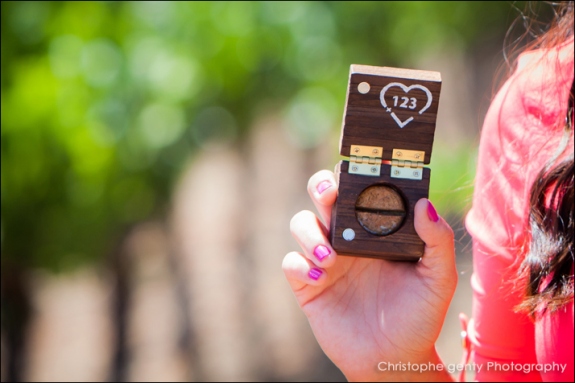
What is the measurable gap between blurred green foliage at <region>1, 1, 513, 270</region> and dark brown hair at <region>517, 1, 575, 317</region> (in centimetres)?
200

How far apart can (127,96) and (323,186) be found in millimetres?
1914

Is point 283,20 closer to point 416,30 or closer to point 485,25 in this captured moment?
point 416,30

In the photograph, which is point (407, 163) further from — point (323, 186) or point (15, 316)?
point (15, 316)

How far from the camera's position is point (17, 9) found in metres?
2.71

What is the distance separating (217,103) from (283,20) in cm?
59

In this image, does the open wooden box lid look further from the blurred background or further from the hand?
the blurred background

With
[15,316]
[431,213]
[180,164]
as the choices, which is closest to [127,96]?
[180,164]

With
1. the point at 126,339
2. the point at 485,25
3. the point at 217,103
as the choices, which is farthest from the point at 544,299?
the point at 485,25

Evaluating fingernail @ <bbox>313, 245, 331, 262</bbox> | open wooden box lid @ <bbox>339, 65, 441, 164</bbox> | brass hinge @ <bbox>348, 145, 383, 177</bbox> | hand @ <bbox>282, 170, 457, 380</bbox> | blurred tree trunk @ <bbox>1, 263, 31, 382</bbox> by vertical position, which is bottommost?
blurred tree trunk @ <bbox>1, 263, 31, 382</bbox>

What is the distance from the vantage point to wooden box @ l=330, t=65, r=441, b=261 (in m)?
1.08

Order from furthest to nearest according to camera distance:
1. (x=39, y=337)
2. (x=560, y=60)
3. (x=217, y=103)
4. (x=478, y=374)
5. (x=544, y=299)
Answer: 1. (x=39, y=337)
2. (x=217, y=103)
3. (x=478, y=374)
4. (x=560, y=60)
5. (x=544, y=299)

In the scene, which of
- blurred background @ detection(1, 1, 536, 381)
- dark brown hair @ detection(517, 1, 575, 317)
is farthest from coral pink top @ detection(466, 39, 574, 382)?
blurred background @ detection(1, 1, 536, 381)

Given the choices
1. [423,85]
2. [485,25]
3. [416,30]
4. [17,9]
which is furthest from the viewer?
[485,25]

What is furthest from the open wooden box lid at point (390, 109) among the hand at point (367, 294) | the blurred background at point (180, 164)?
the blurred background at point (180, 164)
